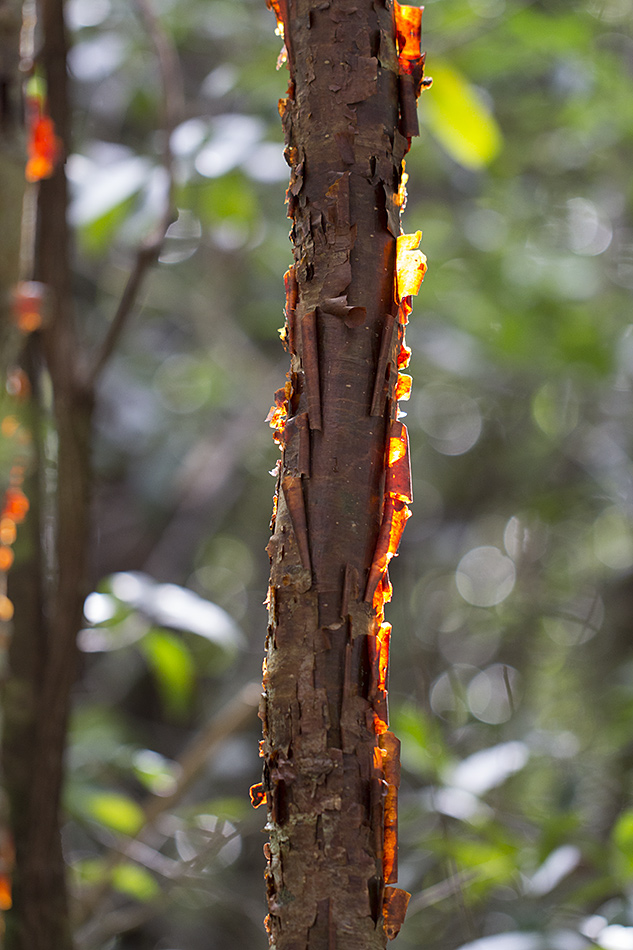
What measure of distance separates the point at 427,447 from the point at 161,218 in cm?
199

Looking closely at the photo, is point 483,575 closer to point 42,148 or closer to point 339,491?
point 42,148

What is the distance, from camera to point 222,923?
8.16 ft

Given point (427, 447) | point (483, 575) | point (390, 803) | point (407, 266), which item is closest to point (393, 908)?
point (390, 803)

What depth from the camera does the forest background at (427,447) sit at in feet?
3.94

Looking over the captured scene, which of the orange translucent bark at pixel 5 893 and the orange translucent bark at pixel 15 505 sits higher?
the orange translucent bark at pixel 15 505

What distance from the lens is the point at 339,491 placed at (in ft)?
1.24

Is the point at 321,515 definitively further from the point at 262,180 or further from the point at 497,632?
the point at 497,632

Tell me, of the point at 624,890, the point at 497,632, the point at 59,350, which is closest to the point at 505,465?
the point at 497,632

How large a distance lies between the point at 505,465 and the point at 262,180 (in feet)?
5.54

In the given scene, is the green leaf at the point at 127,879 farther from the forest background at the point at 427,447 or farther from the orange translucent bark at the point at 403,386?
the orange translucent bark at the point at 403,386

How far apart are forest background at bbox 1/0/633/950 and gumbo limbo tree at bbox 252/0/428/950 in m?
0.67

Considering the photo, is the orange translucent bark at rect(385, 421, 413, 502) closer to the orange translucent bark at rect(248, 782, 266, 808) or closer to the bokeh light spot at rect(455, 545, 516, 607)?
the orange translucent bark at rect(248, 782, 266, 808)

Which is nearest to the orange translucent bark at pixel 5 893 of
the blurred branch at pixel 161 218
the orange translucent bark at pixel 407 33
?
the blurred branch at pixel 161 218

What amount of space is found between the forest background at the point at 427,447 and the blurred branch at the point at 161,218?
21 cm
